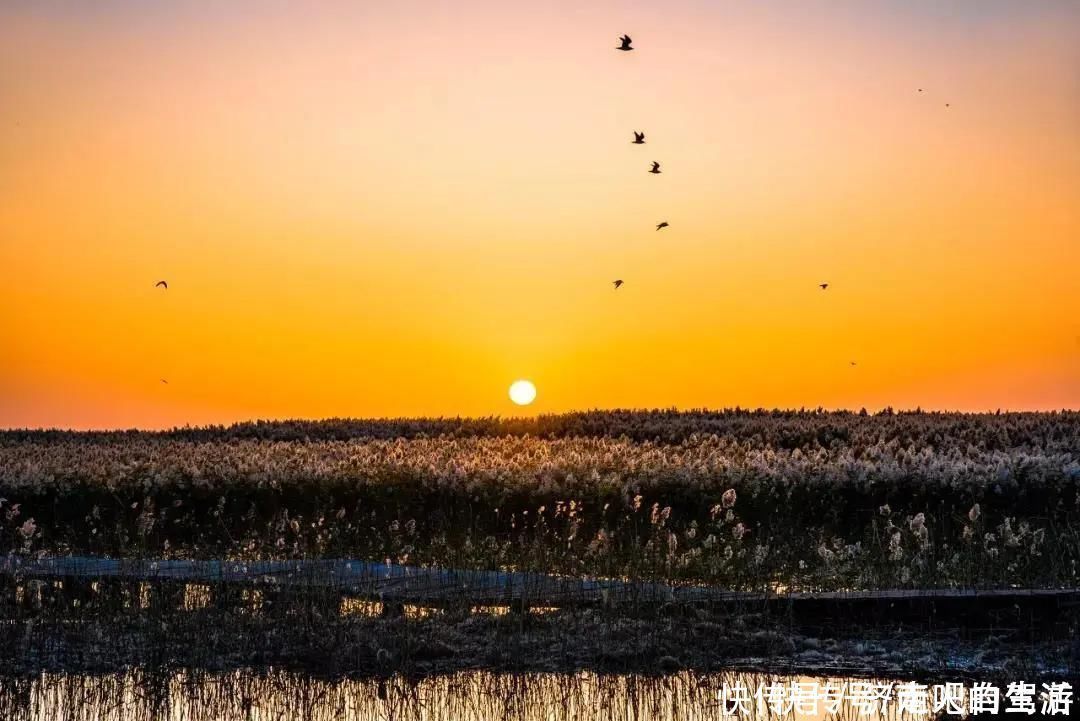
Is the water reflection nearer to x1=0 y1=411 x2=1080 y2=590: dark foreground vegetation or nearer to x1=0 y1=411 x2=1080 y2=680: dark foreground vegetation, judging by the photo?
x1=0 y1=411 x2=1080 y2=680: dark foreground vegetation

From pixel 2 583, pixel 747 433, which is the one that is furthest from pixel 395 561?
pixel 747 433

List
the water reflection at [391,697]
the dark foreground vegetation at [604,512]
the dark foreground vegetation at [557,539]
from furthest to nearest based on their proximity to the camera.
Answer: the dark foreground vegetation at [604,512] < the dark foreground vegetation at [557,539] < the water reflection at [391,697]

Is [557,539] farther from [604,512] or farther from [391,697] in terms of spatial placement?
[391,697]

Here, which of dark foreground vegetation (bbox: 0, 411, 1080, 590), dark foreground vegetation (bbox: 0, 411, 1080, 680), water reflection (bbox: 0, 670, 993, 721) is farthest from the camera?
dark foreground vegetation (bbox: 0, 411, 1080, 590)

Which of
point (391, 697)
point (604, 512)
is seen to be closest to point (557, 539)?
point (604, 512)

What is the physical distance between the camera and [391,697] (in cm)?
1091

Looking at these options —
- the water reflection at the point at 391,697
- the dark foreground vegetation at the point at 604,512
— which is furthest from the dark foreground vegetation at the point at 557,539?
the water reflection at the point at 391,697

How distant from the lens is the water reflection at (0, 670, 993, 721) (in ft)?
33.8

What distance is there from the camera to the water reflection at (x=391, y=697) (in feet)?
33.8

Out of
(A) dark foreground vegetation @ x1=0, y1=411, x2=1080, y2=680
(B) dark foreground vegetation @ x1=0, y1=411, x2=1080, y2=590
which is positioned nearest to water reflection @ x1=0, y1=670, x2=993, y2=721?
(A) dark foreground vegetation @ x1=0, y1=411, x2=1080, y2=680

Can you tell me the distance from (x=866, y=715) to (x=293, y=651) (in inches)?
193

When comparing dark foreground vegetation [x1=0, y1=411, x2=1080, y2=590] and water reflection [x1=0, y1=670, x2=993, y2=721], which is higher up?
dark foreground vegetation [x1=0, y1=411, x2=1080, y2=590]

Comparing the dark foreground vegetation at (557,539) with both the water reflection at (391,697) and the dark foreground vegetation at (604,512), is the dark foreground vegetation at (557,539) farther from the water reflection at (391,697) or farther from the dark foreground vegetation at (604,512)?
the water reflection at (391,697)

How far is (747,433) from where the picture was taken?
38812mm
